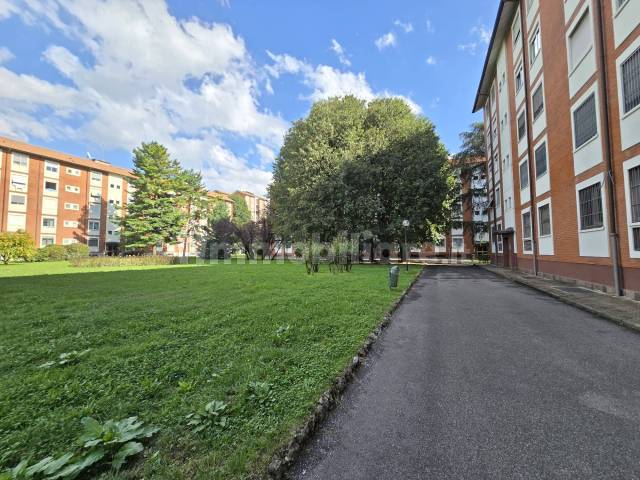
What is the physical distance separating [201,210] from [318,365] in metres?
46.1

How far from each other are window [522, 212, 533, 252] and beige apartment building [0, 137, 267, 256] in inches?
1084

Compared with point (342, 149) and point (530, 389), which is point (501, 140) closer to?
point (342, 149)

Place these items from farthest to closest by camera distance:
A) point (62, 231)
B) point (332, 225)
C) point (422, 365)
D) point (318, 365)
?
point (62, 231), point (332, 225), point (422, 365), point (318, 365)

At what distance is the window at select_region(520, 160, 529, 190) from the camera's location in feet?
55.0

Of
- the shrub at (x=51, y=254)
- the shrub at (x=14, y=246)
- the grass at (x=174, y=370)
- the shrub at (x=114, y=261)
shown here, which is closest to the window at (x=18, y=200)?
the shrub at (x=51, y=254)

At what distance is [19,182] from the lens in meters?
37.2

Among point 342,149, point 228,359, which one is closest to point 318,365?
point 228,359

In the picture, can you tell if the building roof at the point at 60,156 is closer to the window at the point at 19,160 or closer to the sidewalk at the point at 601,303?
the window at the point at 19,160

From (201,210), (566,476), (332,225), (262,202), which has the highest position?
(262,202)

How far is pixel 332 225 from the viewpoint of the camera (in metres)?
23.8

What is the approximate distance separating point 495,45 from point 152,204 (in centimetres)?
3921

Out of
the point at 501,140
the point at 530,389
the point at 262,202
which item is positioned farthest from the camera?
the point at 262,202

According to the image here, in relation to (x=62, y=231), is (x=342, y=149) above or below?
above

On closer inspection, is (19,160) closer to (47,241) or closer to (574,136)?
(47,241)
